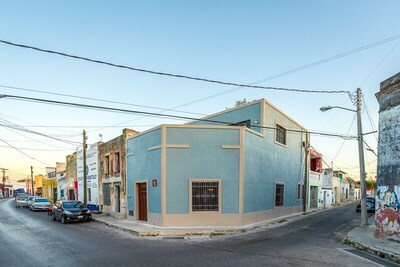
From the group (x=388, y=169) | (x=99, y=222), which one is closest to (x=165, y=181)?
(x=99, y=222)

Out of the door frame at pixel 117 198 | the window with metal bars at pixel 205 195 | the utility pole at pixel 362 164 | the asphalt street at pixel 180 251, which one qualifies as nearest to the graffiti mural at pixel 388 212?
the asphalt street at pixel 180 251

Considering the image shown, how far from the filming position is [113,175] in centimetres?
2200

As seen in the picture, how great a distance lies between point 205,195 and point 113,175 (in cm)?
1016

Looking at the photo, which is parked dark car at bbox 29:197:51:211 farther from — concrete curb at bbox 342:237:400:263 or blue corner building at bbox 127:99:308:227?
concrete curb at bbox 342:237:400:263

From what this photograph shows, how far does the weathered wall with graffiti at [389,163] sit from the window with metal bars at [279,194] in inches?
325

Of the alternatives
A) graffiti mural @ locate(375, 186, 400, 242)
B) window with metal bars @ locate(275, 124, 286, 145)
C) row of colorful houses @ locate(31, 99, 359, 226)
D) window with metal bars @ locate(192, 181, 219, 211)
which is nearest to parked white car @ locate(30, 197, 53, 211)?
row of colorful houses @ locate(31, 99, 359, 226)

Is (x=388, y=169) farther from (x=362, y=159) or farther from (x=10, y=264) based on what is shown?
(x=10, y=264)

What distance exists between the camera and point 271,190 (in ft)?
61.3

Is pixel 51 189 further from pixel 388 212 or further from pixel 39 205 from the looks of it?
pixel 388 212

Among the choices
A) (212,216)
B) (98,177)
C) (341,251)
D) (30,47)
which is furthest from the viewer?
(98,177)

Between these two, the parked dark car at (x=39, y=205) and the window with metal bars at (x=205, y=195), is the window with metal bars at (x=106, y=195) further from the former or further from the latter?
the window with metal bars at (x=205, y=195)

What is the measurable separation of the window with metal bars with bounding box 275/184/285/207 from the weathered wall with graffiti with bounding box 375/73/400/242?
8.24 metres

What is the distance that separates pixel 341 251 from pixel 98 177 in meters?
20.9

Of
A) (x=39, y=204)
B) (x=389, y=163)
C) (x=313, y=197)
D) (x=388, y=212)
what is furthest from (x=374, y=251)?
(x=39, y=204)
